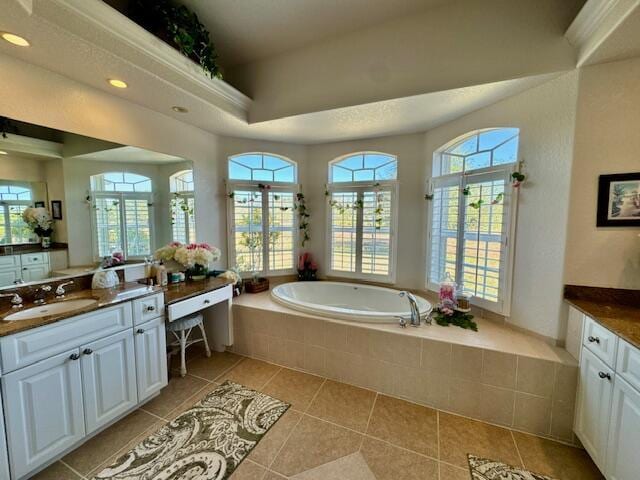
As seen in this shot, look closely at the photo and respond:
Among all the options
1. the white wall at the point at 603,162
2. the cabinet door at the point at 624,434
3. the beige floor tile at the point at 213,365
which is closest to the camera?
the cabinet door at the point at 624,434

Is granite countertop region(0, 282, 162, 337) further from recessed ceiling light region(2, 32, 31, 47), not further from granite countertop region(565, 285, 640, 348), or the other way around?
granite countertop region(565, 285, 640, 348)

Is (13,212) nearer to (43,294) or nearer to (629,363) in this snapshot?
(43,294)

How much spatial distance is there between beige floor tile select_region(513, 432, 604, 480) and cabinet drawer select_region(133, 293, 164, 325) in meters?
2.76

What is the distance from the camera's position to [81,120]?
6.24 feet

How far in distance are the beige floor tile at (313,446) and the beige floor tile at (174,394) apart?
102cm

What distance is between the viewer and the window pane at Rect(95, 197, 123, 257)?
2084 millimetres

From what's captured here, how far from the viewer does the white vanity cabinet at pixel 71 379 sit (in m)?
1.32

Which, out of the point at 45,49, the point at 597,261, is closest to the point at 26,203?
the point at 45,49

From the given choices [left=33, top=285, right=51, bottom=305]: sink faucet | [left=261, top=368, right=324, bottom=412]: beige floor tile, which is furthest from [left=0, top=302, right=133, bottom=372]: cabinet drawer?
[left=261, top=368, right=324, bottom=412]: beige floor tile

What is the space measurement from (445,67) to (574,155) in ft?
3.70

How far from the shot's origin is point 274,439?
174 cm

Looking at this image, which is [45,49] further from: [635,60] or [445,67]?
[635,60]

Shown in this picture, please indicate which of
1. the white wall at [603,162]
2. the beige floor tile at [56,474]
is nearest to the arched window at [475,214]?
the white wall at [603,162]

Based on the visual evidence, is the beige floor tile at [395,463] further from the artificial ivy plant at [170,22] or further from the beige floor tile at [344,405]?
the artificial ivy plant at [170,22]
